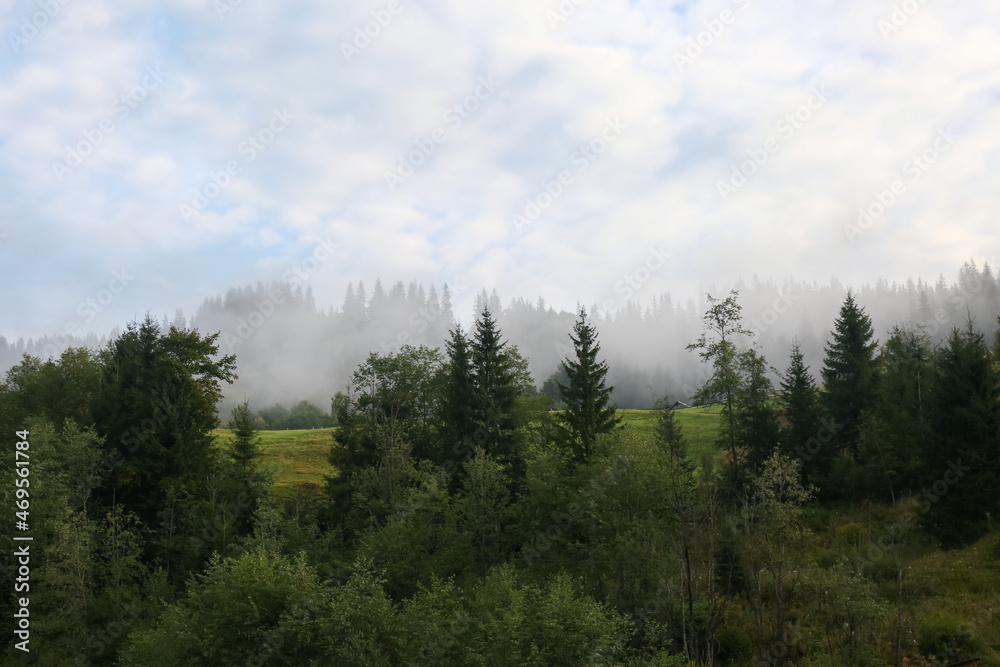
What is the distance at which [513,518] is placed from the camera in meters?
45.2

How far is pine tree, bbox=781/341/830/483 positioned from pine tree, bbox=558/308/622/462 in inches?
682

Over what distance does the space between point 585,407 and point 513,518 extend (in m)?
11.2

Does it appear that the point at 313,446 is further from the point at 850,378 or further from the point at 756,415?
the point at 850,378

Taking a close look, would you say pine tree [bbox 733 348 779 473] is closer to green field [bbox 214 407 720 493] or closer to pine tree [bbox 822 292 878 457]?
pine tree [bbox 822 292 878 457]

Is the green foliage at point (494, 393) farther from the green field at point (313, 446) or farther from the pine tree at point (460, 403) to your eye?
the green field at point (313, 446)

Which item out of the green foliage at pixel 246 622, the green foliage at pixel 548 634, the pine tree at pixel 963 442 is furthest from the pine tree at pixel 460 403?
the pine tree at pixel 963 442

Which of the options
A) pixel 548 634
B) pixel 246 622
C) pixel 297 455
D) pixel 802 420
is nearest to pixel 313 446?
pixel 297 455

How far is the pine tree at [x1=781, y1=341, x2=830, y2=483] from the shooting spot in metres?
53.0

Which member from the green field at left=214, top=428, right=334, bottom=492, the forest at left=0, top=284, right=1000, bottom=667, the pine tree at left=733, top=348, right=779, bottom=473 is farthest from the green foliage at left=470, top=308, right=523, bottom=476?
the green field at left=214, top=428, right=334, bottom=492

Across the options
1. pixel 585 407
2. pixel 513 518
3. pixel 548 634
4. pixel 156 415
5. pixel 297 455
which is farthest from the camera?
pixel 297 455

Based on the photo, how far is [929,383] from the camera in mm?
45875

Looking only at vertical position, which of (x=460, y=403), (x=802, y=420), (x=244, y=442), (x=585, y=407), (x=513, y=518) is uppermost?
(x=460, y=403)

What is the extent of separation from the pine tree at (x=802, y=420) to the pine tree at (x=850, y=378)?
1817mm

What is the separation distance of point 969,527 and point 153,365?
67722 millimetres
